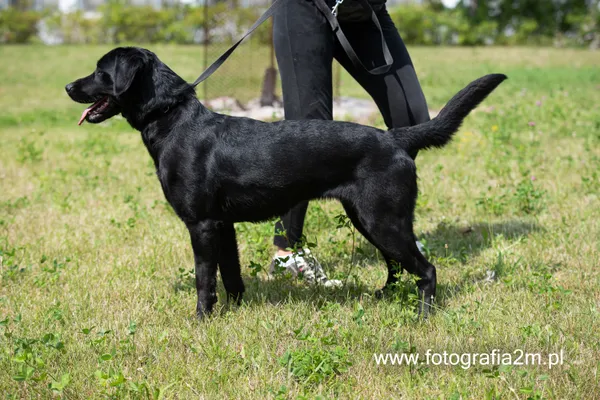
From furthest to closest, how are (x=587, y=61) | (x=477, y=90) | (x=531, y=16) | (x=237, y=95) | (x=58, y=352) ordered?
(x=531, y=16), (x=587, y=61), (x=237, y=95), (x=477, y=90), (x=58, y=352)

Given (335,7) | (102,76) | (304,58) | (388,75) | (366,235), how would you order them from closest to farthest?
(102,76)
(366,235)
(335,7)
(304,58)
(388,75)

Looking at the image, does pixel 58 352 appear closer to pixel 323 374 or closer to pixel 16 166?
pixel 323 374

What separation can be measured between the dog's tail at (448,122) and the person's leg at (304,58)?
742 millimetres

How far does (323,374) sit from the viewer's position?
2756 mm

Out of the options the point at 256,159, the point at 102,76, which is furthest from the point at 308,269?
the point at 102,76

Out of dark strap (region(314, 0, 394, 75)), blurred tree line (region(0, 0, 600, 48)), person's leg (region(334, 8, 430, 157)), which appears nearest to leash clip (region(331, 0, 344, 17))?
dark strap (region(314, 0, 394, 75))

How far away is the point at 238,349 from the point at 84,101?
167cm

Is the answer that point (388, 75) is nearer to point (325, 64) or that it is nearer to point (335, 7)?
point (325, 64)

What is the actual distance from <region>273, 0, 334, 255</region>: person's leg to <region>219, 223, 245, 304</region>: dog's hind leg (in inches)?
11.4

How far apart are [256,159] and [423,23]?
34654mm

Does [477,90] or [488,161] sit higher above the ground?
[477,90]

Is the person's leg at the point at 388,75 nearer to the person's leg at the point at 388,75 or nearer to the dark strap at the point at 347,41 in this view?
the person's leg at the point at 388,75

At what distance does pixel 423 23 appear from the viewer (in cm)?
3584

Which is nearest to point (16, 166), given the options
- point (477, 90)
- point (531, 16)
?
point (477, 90)
